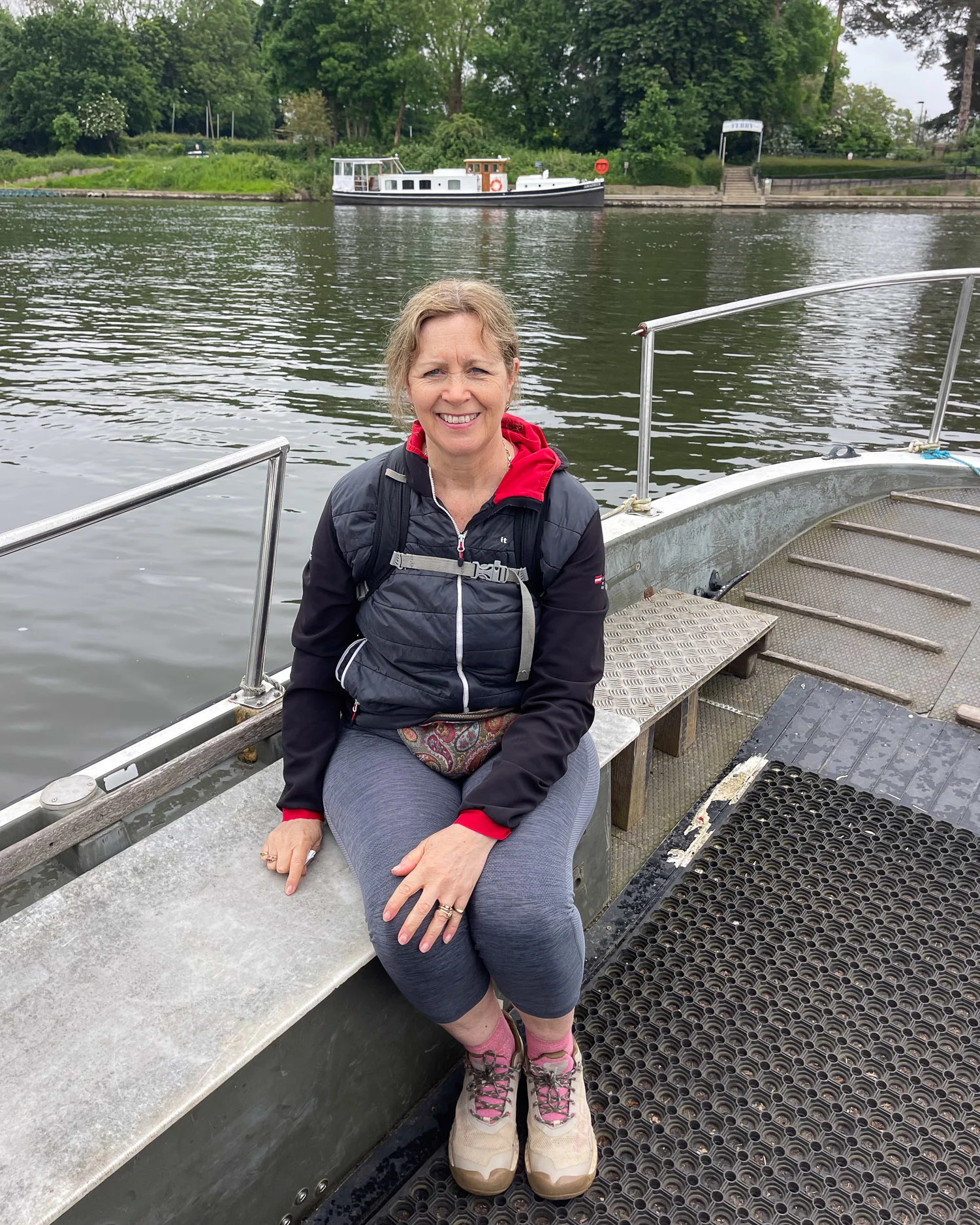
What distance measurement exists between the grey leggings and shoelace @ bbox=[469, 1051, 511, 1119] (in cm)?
15

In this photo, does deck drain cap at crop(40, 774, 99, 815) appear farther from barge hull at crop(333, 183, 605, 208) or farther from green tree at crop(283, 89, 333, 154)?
green tree at crop(283, 89, 333, 154)

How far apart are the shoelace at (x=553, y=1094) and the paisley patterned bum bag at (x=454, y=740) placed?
0.56m

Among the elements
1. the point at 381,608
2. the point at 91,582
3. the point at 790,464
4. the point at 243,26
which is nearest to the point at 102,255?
the point at 91,582

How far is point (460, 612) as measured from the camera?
5.89 ft

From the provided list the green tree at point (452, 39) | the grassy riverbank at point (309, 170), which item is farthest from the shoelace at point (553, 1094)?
the green tree at point (452, 39)

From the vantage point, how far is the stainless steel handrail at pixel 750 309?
3266mm

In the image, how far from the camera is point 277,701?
92.1 inches

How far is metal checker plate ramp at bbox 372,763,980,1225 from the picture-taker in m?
1.71

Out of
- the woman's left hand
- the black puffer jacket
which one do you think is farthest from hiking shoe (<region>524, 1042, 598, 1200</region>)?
the black puffer jacket

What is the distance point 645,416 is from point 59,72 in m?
78.0

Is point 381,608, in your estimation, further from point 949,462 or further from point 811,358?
point 811,358

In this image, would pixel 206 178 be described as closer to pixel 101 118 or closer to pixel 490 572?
pixel 101 118

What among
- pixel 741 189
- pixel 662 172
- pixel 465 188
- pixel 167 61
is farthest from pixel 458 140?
pixel 167 61

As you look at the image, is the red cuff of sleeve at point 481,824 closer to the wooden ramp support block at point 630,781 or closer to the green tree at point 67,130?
the wooden ramp support block at point 630,781
